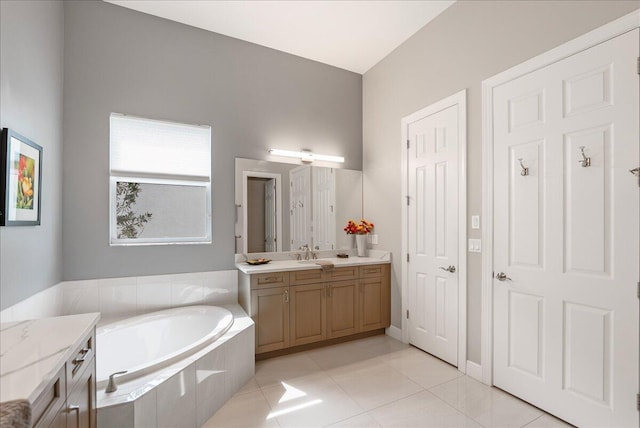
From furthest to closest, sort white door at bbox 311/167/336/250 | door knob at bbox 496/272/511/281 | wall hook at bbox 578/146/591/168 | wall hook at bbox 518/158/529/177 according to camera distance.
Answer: white door at bbox 311/167/336/250
door knob at bbox 496/272/511/281
wall hook at bbox 518/158/529/177
wall hook at bbox 578/146/591/168

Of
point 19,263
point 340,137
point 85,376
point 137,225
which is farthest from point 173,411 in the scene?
point 340,137

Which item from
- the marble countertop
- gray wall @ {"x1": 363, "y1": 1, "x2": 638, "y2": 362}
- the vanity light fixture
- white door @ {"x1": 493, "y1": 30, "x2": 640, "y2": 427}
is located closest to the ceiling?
gray wall @ {"x1": 363, "y1": 1, "x2": 638, "y2": 362}

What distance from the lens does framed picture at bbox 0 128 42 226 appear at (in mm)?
1636

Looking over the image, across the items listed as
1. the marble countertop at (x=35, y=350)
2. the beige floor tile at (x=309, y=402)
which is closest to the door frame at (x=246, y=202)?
the beige floor tile at (x=309, y=402)

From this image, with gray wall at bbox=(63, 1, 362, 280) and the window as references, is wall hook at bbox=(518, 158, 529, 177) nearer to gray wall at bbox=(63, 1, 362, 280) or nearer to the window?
gray wall at bbox=(63, 1, 362, 280)

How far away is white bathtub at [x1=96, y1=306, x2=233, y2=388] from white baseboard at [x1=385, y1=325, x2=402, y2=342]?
1849mm

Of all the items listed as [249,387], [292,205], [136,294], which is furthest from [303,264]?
[136,294]

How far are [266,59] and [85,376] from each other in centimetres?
326

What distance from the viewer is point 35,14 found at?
2.00 meters

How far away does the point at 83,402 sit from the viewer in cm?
122

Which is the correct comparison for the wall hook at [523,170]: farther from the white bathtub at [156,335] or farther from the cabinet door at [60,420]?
the cabinet door at [60,420]

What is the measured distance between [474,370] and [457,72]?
2573mm

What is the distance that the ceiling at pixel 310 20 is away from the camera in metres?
2.68

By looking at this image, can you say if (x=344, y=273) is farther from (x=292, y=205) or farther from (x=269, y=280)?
(x=292, y=205)
